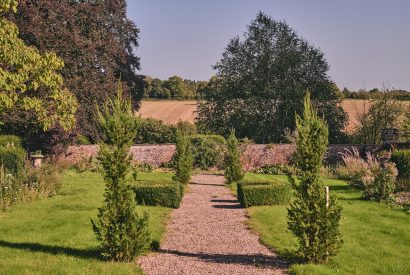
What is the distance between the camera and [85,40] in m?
28.7

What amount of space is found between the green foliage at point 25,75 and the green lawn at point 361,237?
23.1 ft

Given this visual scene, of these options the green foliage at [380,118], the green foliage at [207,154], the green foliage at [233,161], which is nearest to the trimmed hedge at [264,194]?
the green foliage at [233,161]

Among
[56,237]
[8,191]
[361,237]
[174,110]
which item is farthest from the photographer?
[174,110]

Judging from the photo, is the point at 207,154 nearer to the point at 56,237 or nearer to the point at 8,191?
the point at 8,191

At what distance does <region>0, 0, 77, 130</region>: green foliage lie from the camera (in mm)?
11750

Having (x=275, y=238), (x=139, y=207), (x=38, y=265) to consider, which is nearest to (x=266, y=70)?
(x=139, y=207)

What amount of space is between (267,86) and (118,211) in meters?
33.6

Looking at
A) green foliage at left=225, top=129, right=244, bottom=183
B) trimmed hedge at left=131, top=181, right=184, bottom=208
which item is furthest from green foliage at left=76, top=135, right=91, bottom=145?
trimmed hedge at left=131, top=181, right=184, bottom=208

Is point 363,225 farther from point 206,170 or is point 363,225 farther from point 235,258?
point 206,170

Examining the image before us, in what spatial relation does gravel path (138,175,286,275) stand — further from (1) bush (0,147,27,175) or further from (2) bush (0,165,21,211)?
(1) bush (0,147,27,175)

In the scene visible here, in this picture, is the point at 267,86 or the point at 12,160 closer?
the point at 12,160

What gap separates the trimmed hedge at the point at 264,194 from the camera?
16391mm

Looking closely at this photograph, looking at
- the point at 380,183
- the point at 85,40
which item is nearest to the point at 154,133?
the point at 85,40

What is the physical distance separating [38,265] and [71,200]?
8208 mm
